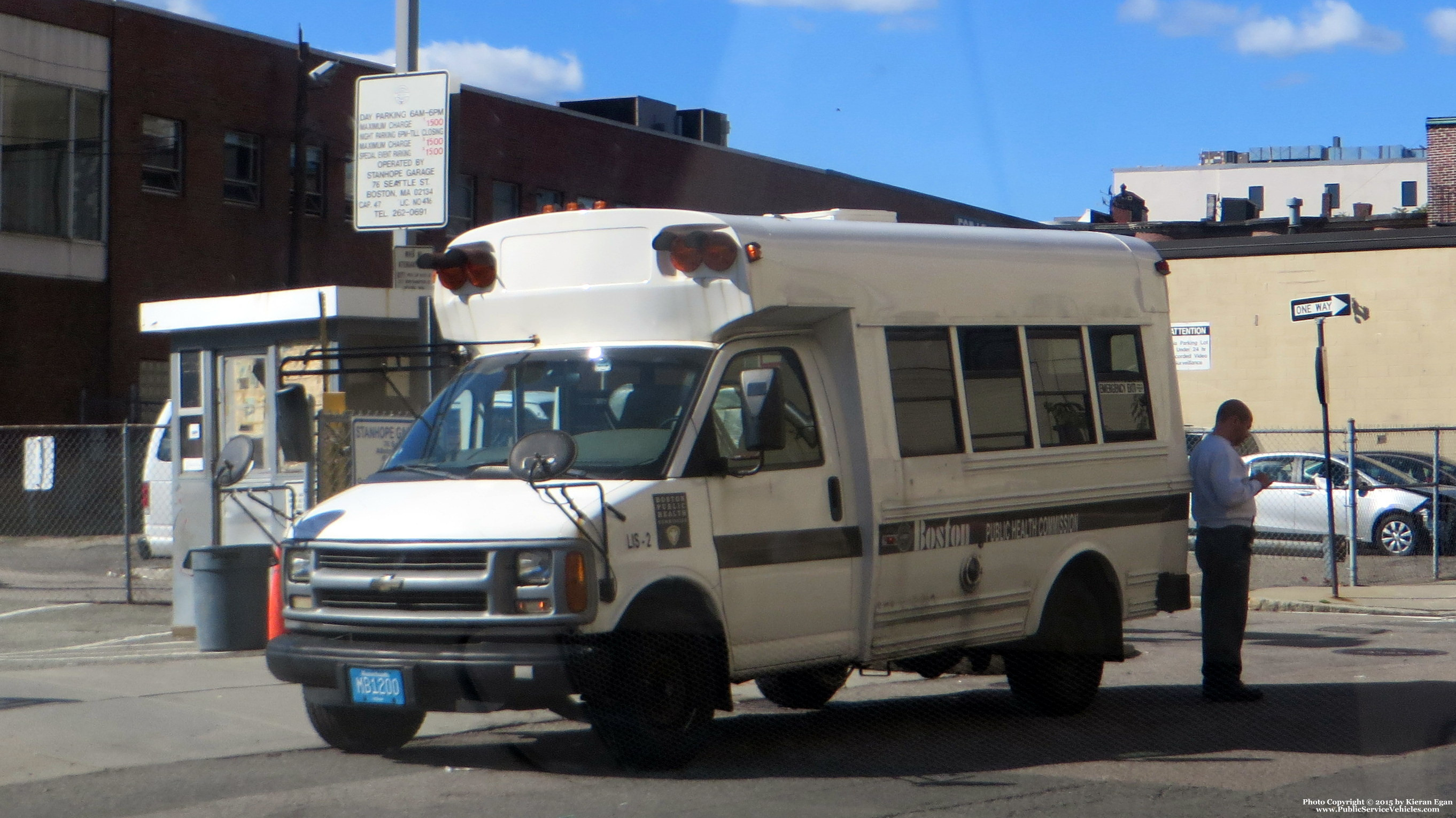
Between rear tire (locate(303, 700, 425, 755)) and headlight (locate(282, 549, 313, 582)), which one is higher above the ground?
headlight (locate(282, 549, 313, 582))

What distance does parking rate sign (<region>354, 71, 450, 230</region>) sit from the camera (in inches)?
478

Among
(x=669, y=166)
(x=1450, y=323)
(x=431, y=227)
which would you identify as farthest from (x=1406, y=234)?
(x=431, y=227)

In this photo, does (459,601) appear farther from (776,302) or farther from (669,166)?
(669,166)

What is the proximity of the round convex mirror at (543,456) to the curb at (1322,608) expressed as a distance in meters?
10.4

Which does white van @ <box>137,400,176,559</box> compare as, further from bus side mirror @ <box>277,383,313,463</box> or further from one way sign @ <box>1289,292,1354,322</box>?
one way sign @ <box>1289,292,1354,322</box>

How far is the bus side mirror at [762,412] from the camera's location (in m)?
7.55

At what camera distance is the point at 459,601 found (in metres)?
7.15

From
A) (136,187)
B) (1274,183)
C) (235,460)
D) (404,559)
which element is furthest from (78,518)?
(1274,183)

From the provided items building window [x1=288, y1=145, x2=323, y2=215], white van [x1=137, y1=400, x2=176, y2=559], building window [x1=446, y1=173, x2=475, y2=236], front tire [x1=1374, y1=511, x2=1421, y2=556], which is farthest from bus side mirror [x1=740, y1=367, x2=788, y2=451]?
building window [x1=446, y1=173, x2=475, y2=236]

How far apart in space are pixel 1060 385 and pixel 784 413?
2483 millimetres

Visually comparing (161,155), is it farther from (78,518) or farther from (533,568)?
(533,568)

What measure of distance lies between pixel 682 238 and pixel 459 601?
6.68ft

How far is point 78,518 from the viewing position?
2705 centimetres

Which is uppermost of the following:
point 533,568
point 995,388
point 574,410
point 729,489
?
point 995,388
